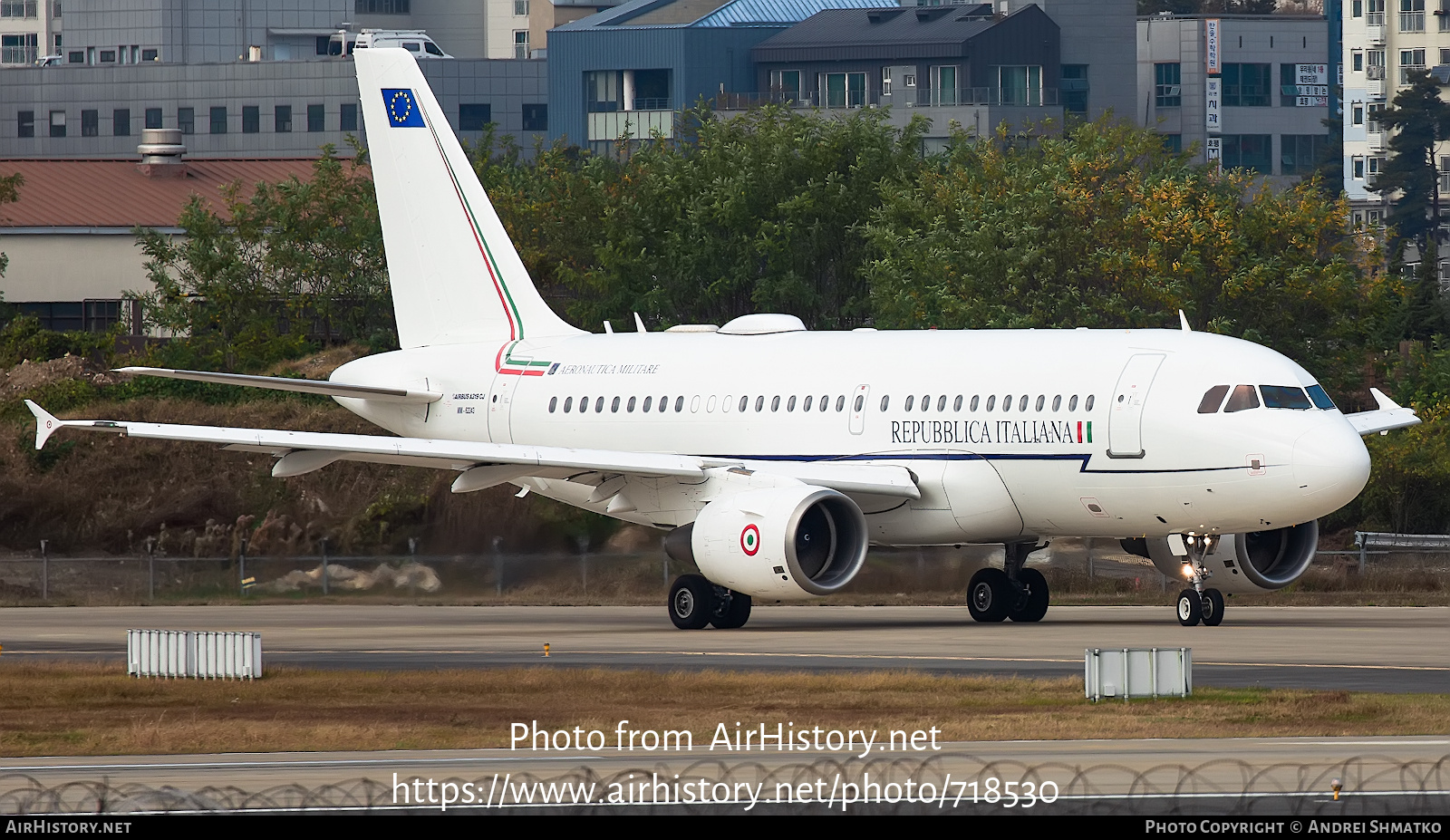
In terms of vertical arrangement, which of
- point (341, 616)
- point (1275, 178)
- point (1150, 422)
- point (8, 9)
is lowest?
point (341, 616)

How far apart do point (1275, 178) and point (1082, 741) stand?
151466 mm

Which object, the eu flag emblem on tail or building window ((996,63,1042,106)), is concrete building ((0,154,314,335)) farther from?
building window ((996,63,1042,106))

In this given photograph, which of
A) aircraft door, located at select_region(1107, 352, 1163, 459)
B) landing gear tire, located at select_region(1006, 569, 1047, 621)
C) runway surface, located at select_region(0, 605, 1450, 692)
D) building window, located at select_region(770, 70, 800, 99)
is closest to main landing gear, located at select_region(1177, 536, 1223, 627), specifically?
runway surface, located at select_region(0, 605, 1450, 692)

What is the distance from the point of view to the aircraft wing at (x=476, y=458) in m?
36.8

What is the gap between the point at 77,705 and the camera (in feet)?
86.2

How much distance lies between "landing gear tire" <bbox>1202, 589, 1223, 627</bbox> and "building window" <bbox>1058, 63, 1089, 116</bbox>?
11784 cm

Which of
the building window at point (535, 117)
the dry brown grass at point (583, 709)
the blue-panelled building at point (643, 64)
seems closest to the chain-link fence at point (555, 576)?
the dry brown grass at point (583, 709)

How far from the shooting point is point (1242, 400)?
34.5 meters

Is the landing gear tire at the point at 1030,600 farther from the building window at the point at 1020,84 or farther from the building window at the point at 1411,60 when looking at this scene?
the building window at the point at 1411,60

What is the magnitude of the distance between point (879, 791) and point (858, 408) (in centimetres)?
2111

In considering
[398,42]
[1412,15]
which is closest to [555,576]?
[398,42]

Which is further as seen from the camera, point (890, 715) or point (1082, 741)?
point (890, 715)

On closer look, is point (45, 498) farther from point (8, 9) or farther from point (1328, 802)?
point (8, 9)
